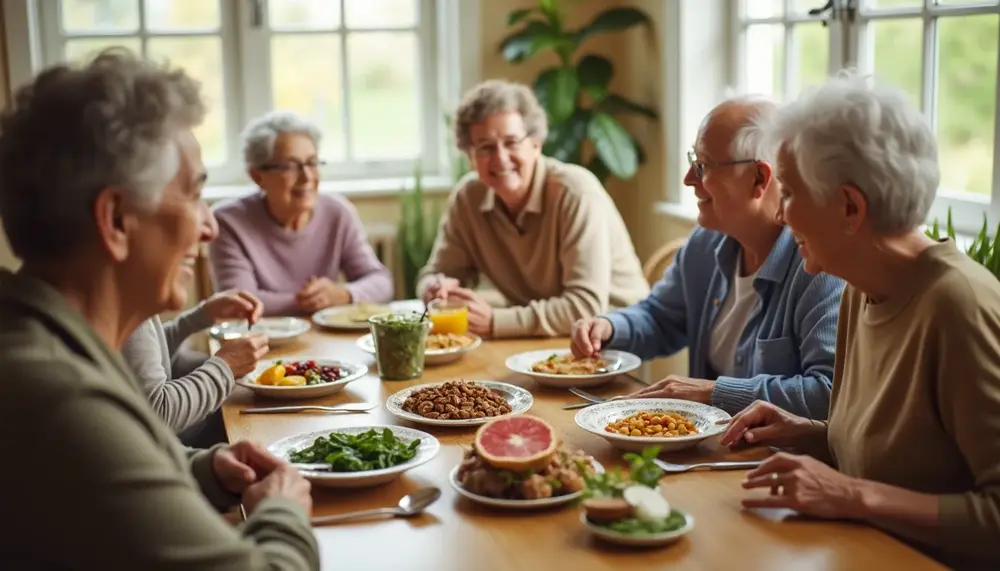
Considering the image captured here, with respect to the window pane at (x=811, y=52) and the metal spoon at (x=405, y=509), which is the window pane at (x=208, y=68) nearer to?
the window pane at (x=811, y=52)

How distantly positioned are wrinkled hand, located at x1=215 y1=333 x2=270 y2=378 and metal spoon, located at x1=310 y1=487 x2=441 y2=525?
2.69ft

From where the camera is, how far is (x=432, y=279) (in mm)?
3266

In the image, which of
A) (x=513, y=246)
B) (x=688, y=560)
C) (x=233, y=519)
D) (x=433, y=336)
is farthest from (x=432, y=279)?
(x=688, y=560)

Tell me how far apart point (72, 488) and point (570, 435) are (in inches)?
39.7

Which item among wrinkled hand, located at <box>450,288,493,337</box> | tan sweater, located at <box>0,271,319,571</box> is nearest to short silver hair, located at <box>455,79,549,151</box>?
wrinkled hand, located at <box>450,288,493,337</box>

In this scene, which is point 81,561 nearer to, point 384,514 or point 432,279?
point 384,514

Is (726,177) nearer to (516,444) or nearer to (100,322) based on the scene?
(516,444)

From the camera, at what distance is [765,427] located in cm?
186

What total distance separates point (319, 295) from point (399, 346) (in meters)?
0.98

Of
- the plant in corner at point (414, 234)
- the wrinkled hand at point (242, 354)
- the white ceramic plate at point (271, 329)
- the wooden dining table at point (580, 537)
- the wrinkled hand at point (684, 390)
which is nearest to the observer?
the wooden dining table at point (580, 537)

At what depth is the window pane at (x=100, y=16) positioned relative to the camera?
14.8ft

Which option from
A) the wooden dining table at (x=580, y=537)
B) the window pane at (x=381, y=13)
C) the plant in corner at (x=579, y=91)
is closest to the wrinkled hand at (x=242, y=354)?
the wooden dining table at (x=580, y=537)

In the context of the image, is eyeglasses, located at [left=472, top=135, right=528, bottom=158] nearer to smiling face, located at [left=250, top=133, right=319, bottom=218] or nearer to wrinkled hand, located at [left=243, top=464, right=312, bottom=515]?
smiling face, located at [left=250, top=133, right=319, bottom=218]

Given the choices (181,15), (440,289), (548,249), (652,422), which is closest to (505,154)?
(548,249)
